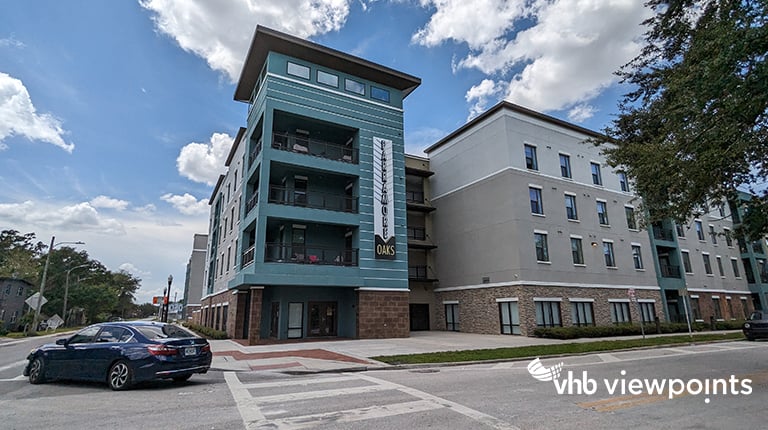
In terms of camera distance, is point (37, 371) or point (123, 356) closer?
point (123, 356)

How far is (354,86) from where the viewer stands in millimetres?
25438

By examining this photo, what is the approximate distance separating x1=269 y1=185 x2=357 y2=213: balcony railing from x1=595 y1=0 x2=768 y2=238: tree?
14.5 metres

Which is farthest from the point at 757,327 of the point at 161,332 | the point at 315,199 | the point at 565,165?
the point at 161,332

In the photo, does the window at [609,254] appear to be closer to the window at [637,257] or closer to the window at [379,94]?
the window at [637,257]

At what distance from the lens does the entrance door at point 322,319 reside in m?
23.2

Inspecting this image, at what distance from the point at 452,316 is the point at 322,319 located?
10.6 metres

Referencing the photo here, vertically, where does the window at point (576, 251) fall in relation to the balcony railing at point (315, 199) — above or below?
below

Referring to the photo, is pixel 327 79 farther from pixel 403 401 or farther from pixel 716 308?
pixel 716 308

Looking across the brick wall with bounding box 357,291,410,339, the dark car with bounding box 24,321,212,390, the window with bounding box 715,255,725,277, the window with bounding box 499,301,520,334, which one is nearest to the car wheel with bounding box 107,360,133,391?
the dark car with bounding box 24,321,212,390

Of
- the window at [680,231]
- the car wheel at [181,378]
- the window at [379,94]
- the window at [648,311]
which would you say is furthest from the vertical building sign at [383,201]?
the window at [680,231]

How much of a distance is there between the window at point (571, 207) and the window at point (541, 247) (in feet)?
10.8

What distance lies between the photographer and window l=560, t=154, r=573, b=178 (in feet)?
95.8

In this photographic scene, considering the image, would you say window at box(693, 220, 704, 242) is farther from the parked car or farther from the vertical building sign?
the vertical building sign

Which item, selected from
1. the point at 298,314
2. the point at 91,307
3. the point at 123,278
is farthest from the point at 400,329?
the point at 123,278
